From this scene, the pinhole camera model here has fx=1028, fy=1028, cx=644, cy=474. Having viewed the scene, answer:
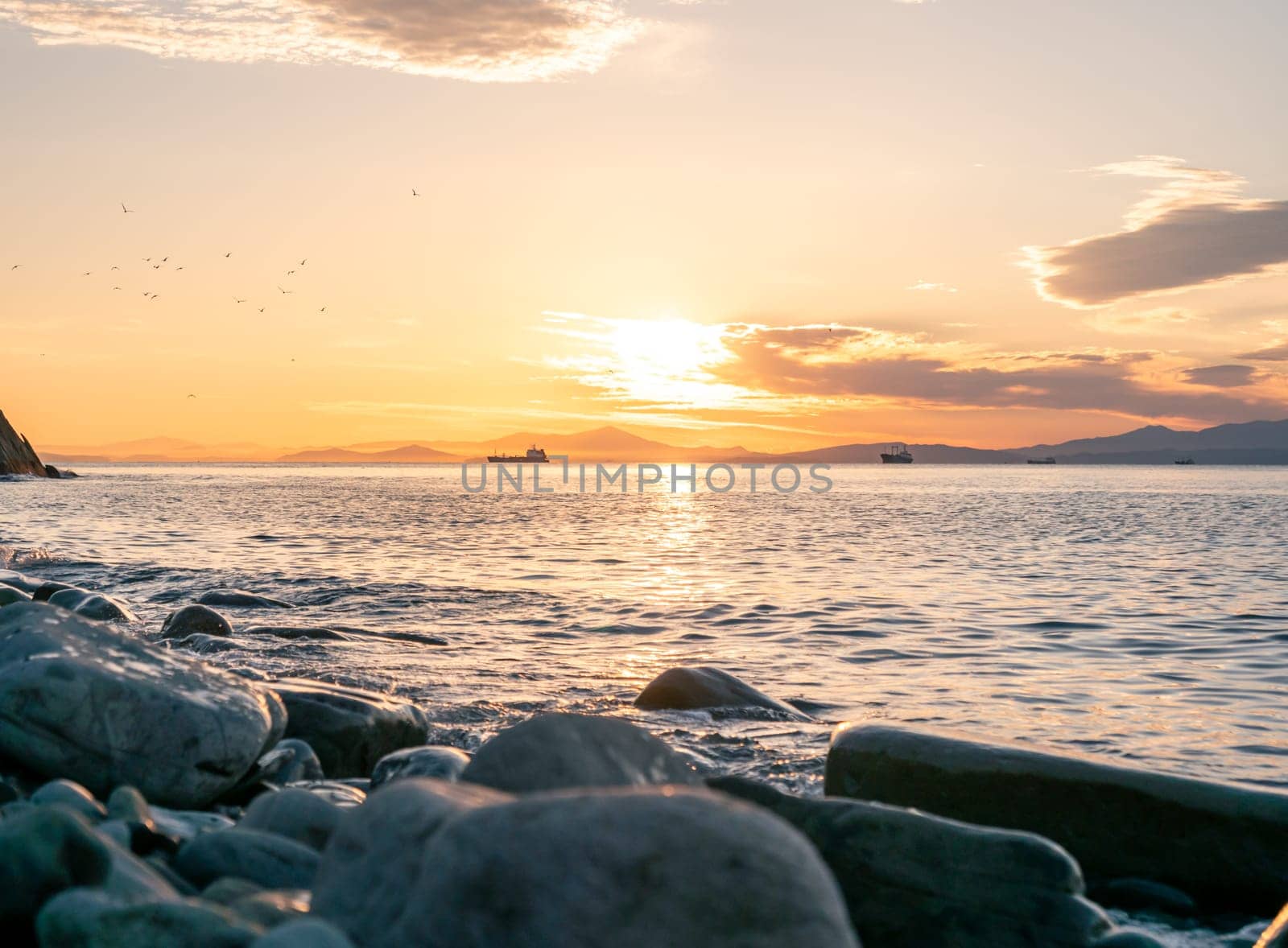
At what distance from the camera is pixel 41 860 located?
2990 millimetres

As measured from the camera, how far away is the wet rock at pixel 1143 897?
17.5 ft

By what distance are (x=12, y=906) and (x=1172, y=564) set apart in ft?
81.4

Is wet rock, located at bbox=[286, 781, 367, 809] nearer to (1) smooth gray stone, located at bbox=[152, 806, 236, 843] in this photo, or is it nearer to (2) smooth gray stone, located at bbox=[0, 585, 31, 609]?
(1) smooth gray stone, located at bbox=[152, 806, 236, 843]

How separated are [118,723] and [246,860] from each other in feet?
6.37

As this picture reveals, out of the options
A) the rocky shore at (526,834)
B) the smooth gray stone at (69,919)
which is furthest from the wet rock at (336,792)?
the smooth gray stone at (69,919)

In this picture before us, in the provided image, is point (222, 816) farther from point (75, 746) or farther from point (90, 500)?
point (90, 500)

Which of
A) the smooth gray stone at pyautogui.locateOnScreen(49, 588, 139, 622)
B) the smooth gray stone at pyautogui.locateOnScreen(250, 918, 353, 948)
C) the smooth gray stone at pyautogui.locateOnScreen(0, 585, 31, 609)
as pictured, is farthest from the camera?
the smooth gray stone at pyautogui.locateOnScreen(49, 588, 139, 622)

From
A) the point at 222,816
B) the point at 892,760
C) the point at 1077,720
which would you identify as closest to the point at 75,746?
the point at 222,816

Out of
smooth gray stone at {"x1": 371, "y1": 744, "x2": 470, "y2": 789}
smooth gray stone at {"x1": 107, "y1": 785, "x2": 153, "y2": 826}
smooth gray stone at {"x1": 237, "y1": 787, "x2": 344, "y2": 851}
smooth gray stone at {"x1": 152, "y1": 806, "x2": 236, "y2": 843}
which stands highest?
smooth gray stone at {"x1": 107, "y1": 785, "x2": 153, "y2": 826}

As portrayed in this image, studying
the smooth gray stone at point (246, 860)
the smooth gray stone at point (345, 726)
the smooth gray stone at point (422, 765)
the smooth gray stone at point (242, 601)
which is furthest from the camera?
the smooth gray stone at point (242, 601)

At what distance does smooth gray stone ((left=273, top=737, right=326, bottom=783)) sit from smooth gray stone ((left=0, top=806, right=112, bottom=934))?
2956mm

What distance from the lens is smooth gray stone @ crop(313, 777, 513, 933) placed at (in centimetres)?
284

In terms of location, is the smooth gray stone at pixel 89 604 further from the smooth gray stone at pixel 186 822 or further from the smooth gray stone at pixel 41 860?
the smooth gray stone at pixel 41 860

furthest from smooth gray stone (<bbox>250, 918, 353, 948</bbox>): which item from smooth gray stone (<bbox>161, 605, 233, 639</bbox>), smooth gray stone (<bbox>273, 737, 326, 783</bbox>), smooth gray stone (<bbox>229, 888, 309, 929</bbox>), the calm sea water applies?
smooth gray stone (<bbox>161, 605, 233, 639</bbox>)
